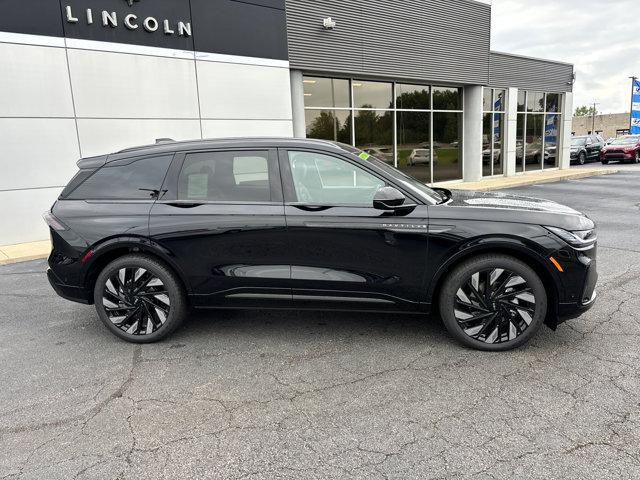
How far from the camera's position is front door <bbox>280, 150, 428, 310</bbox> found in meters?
3.72

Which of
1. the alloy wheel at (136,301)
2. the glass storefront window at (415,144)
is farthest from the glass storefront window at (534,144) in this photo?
the alloy wheel at (136,301)

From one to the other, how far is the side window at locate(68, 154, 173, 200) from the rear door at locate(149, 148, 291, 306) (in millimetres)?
151

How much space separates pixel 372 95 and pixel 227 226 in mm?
11479

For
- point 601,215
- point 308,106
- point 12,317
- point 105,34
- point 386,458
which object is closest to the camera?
point 386,458

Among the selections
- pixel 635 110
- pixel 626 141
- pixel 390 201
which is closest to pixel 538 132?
pixel 626 141

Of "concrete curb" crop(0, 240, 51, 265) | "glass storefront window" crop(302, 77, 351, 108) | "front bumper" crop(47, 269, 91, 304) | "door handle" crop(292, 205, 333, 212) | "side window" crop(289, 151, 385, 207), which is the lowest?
"concrete curb" crop(0, 240, 51, 265)

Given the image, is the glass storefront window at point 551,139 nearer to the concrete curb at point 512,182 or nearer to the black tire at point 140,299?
the concrete curb at point 512,182

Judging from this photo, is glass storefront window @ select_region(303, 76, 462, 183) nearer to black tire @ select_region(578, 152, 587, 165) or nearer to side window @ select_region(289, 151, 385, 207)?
side window @ select_region(289, 151, 385, 207)

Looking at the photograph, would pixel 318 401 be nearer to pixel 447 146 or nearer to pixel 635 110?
pixel 447 146

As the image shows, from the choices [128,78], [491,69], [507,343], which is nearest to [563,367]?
[507,343]

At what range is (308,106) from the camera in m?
12.8

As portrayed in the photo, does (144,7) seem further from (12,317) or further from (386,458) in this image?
(386,458)

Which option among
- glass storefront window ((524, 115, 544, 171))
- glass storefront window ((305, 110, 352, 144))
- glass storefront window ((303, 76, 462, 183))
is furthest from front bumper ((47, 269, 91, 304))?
glass storefront window ((524, 115, 544, 171))

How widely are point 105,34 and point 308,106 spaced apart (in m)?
5.36
